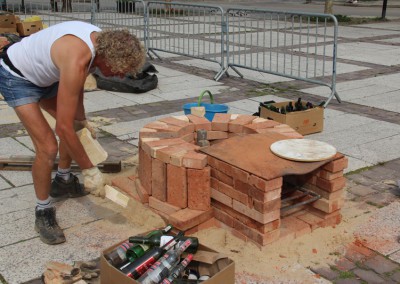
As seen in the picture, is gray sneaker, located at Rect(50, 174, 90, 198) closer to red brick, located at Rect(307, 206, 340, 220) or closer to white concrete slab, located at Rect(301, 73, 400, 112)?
red brick, located at Rect(307, 206, 340, 220)

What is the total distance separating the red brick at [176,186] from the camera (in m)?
3.78

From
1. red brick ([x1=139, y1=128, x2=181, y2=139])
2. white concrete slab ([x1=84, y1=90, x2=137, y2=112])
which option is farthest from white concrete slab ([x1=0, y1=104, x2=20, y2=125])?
red brick ([x1=139, y1=128, x2=181, y2=139])

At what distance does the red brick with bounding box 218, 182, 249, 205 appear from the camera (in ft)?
11.9

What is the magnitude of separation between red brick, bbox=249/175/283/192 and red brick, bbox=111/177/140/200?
3.60 feet

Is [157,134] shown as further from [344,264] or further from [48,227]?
[344,264]

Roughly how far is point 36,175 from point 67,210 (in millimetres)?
629

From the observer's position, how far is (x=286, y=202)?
13.5 ft

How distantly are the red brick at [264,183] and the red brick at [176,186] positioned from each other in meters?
0.52

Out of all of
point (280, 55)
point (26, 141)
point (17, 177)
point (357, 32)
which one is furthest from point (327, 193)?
point (357, 32)

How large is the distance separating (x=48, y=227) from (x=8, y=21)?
25.9ft

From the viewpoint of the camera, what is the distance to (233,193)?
12.2 feet

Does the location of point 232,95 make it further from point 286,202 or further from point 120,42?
point 120,42

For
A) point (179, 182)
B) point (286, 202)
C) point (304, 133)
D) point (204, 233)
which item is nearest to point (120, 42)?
point (179, 182)

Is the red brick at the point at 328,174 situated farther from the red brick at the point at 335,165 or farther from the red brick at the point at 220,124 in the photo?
the red brick at the point at 220,124
